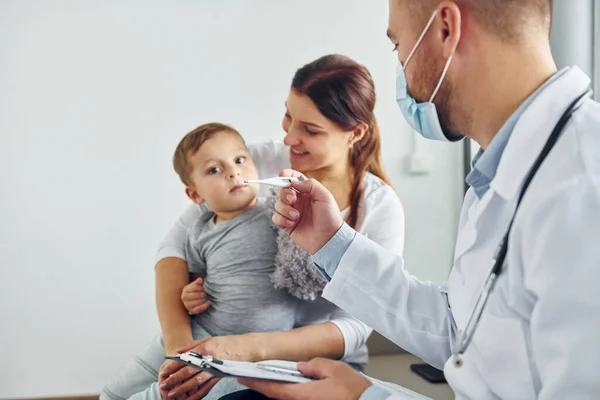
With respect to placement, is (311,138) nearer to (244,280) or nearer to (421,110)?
(244,280)

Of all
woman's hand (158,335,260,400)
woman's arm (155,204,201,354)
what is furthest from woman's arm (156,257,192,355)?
woman's hand (158,335,260,400)

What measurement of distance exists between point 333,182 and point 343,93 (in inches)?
9.9

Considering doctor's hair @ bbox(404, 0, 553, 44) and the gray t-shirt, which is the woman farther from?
doctor's hair @ bbox(404, 0, 553, 44)

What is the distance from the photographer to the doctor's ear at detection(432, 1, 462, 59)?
0.97 meters

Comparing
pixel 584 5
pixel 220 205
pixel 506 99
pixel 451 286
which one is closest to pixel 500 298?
pixel 451 286

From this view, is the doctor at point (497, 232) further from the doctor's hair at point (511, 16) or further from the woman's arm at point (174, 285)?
the woman's arm at point (174, 285)

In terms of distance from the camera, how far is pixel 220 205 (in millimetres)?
1670

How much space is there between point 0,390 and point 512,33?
7.76 ft

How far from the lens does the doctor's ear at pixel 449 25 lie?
3.18ft

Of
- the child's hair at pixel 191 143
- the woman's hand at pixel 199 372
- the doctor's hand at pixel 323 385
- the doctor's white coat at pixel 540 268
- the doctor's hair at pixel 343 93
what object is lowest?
the woman's hand at pixel 199 372

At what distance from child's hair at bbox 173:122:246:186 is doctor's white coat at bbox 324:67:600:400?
0.88 meters

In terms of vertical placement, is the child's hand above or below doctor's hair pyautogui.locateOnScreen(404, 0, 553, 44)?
below

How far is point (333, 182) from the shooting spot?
1.72 metres

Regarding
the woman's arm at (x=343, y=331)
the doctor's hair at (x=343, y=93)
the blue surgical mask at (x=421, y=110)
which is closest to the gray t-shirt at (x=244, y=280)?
the woman's arm at (x=343, y=331)
